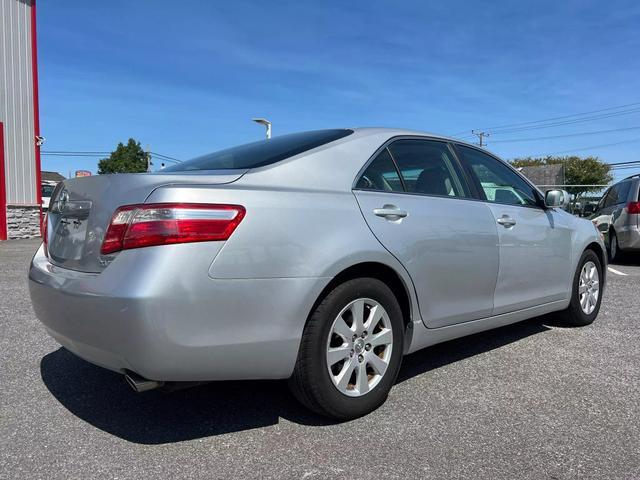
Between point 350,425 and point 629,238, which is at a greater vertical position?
point 629,238

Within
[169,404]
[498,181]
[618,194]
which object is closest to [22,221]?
[169,404]

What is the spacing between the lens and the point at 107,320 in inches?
88.2

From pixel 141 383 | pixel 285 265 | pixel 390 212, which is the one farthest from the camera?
pixel 390 212

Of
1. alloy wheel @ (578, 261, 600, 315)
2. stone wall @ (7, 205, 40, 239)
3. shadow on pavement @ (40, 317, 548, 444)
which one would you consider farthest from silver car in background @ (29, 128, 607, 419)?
stone wall @ (7, 205, 40, 239)

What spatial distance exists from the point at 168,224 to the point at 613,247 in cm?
984

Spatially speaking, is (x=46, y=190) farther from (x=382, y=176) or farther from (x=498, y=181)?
(x=382, y=176)

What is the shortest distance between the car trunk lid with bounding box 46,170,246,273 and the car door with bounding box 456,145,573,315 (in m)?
1.97

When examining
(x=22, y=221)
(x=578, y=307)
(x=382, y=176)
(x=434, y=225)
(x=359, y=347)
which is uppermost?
(x=382, y=176)

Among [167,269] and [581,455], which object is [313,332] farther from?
[581,455]

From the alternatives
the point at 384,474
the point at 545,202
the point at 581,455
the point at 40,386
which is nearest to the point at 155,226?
the point at 384,474

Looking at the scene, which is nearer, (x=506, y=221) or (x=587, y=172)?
(x=506, y=221)

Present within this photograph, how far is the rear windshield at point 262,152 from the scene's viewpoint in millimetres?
2910

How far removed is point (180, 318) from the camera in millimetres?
2197

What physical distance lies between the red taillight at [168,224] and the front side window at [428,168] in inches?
51.5
